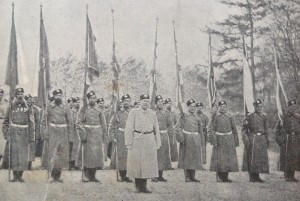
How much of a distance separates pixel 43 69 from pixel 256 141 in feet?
9.30

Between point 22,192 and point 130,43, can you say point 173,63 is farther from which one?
point 22,192

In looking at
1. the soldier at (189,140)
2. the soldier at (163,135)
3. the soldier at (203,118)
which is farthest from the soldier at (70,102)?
the soldier at (203,118)

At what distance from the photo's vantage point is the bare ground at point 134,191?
6.88 meters

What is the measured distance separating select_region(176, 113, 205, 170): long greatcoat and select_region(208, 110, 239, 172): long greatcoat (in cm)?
20

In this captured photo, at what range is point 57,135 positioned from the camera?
24.1ft

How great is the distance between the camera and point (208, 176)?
7.54 m

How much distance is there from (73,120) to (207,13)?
2.22 m

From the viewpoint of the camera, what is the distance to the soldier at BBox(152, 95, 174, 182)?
24.5 feet

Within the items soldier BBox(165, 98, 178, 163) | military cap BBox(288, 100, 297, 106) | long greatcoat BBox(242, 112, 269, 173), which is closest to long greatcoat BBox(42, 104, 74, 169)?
soldier BBox(165, 98, 178, 163)

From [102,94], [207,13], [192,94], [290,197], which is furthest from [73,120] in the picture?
[290,197]

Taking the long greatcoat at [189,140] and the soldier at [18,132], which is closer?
the soldier at [18,132]

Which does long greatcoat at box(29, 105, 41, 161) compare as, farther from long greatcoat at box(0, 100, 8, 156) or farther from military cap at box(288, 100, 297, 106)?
military cap at box(288, 100, 297, 106)

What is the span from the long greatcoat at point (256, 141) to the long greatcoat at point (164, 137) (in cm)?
99

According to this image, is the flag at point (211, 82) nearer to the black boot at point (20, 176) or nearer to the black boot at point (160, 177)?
the black boot at point (160, 177)
